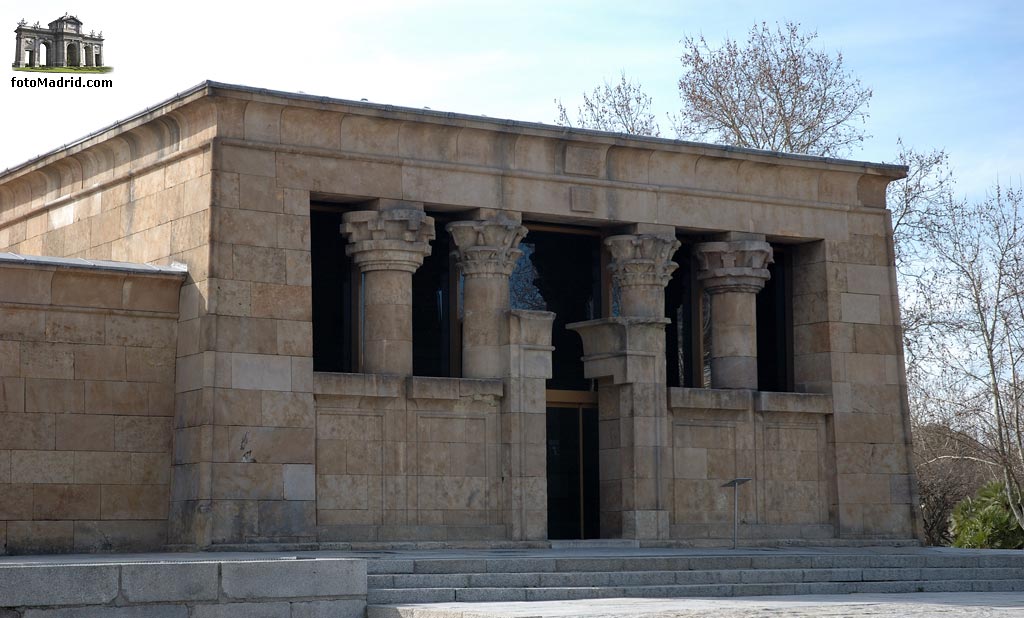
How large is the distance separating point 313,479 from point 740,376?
7365mm

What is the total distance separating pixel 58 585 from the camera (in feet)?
49.1

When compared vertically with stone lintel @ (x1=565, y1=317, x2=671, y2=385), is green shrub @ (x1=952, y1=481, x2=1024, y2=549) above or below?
below

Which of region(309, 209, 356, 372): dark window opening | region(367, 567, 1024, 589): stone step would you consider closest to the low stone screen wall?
region(309, 209, 356, 372): dark window opening

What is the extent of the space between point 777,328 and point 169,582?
14977 millimetres

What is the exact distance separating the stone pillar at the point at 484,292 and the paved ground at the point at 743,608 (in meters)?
7.30

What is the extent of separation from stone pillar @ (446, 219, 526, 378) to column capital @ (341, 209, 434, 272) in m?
0.78

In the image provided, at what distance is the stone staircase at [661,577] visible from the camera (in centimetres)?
1797

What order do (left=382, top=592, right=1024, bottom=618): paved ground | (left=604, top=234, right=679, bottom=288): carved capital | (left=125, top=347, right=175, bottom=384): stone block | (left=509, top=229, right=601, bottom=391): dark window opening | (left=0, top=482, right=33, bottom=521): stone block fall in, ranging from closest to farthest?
1. (left=382, top=592, right=1024, bottom=618): paved ground
2. (left=0, top=482, right=33, bottom=521): stone block
3. (left=125, top=347, right=175, bottom=384): stone block
4. (left=604, top=234, right=679, bottom=288): carved capital
5. (left=509, top=229, right=601, bottom=391): dark window opening

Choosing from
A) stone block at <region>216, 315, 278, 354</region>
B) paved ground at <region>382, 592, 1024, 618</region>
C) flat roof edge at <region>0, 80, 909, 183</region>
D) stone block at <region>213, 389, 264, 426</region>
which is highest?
flat roof edge at <region>0, 80, 909, 183</region>

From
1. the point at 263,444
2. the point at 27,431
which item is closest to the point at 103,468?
the point at 27,431

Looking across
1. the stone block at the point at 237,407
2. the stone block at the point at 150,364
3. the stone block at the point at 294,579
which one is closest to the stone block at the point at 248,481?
the stone block at the point at 237,407

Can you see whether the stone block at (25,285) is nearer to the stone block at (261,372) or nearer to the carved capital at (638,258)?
the stone block at (261,372)

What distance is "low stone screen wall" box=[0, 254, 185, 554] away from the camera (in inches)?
861

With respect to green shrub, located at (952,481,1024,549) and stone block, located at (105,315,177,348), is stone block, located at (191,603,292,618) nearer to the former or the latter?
stone block, located at (105,315,177,348)
